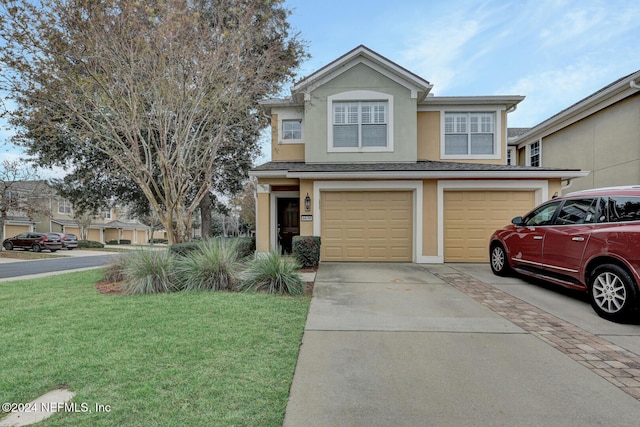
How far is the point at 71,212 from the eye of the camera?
120 feet

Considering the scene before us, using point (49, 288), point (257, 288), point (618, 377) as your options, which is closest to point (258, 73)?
point (257, 288)

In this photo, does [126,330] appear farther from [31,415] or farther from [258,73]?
[258,73]

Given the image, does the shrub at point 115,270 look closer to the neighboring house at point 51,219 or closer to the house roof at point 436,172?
the house roof at point 436,172

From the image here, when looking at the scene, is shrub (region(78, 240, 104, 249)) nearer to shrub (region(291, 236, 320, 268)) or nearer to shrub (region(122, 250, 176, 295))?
shrub (region(122, 250, 176, 295))

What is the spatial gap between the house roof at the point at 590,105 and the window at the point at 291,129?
1118cm

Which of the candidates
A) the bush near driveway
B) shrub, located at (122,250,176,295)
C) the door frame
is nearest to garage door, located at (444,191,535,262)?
the door frame

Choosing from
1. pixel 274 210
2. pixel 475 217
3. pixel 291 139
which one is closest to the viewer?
pixel 475 217

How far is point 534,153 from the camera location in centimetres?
1566

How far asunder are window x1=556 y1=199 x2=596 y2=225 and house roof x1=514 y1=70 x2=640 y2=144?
7.96 m

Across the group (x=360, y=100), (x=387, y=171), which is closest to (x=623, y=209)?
(x=387, y=171)

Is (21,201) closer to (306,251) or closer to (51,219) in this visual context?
(51,219)

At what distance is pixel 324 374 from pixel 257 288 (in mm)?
3561

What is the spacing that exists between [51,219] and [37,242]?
11.5 metres

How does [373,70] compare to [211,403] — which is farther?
[373,70]
